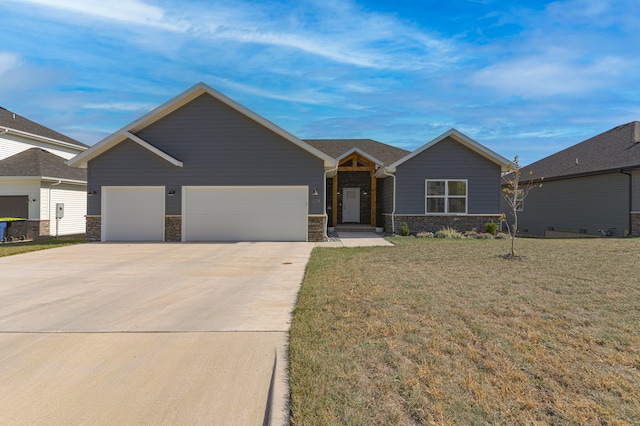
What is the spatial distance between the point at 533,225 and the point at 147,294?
23.6 meters

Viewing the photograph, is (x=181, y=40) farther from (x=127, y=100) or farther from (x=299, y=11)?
(x=127, y=100)

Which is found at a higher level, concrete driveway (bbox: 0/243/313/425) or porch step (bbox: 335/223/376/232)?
porch step (bbox: 335/223/376/232)

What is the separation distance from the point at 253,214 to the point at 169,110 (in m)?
5.16

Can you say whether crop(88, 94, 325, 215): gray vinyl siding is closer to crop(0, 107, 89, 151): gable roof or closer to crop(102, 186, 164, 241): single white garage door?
crop(102, 186, 164, 241): single white garage door

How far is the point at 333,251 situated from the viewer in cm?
1237

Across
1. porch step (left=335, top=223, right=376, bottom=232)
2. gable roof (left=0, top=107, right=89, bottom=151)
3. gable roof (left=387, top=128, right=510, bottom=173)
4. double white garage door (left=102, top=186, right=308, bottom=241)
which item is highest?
gable roof (left=0, top=107, right=89, bottom=151)

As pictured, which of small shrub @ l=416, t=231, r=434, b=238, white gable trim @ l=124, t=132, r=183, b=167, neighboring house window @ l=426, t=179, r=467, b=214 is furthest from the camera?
neighboring house window @ l=426, t=179, r=467, b=214

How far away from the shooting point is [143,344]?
176 inches

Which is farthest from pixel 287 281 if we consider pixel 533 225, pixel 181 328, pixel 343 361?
pixel 533 225

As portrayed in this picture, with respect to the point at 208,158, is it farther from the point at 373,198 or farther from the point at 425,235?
the point at 425,235

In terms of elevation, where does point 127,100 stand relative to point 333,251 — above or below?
above

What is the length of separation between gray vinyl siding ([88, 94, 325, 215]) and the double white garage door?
0.99ft

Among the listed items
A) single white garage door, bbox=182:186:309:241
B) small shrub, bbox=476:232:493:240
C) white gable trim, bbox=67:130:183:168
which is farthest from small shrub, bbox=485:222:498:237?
white gable trim, bbox=67:130:183:168

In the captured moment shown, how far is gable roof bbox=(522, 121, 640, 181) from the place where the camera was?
1847 centimetres
